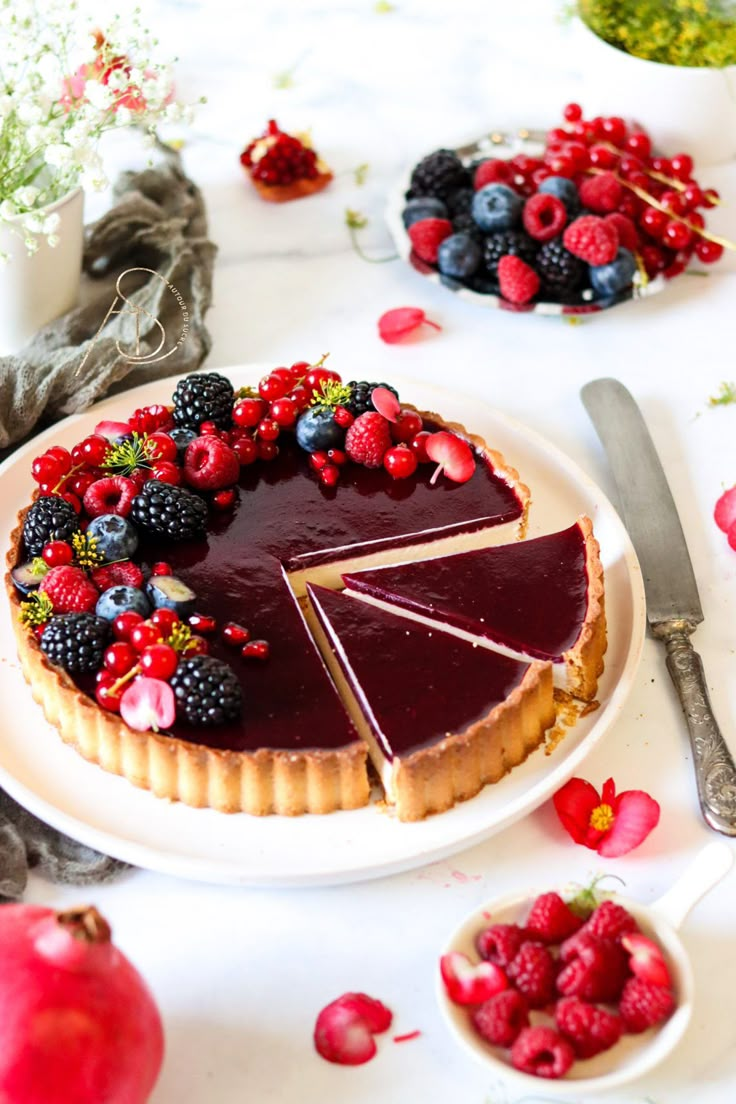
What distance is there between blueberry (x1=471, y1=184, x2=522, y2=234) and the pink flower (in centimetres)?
215

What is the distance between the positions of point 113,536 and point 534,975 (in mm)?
1451

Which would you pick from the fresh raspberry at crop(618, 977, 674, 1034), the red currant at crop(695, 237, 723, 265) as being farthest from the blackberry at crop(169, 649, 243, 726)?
the red currant at crop(695, 237, 723, 265)

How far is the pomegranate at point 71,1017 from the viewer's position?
2.11m

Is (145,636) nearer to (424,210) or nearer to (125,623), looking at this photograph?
(125,623)

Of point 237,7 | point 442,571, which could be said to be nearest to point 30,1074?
point 442,571

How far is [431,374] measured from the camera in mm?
4121

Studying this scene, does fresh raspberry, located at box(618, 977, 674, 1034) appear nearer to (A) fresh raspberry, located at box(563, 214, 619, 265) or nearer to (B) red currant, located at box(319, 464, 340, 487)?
(B) red currant, located at box(319, 464, 340, 487)

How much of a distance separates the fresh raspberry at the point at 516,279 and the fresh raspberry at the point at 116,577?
5.66 feet

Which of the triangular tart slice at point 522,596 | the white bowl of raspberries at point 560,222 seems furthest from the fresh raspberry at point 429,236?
the triangular tart slice at point 522,596

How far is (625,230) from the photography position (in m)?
4.22

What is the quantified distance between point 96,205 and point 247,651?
241 centimetres

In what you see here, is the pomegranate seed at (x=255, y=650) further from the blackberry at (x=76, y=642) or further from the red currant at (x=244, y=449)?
the red currant at (x=244, y=449)

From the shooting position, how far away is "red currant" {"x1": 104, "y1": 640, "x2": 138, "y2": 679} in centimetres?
281

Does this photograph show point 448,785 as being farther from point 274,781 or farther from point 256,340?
point 256,340
